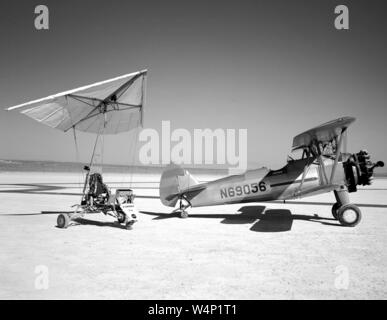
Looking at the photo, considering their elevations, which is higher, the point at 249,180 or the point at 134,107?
the point at 134,107

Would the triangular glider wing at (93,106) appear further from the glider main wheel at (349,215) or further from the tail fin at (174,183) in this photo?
the glider main wheel at (349,215)

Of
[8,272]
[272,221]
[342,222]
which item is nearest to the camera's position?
[8,272]

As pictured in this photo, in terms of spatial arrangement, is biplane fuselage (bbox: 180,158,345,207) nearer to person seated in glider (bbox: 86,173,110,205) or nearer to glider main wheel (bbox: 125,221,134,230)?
glider main wheel (bbox: 125,221,134,230)

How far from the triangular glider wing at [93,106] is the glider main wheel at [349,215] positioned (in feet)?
24.9

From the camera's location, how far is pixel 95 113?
35.6 feet

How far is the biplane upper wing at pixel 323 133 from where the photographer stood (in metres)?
9.02

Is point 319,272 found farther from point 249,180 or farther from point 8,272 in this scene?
point 249,180

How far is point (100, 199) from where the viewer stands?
396 inches

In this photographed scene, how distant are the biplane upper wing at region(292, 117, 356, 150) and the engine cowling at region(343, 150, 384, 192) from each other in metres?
1.09

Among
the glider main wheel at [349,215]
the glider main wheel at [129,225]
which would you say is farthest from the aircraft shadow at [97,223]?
the glider main wheel at [349,215]
